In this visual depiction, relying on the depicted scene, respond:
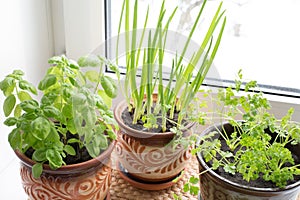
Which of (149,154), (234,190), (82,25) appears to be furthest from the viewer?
(82,25)

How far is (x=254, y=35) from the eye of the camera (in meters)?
1.00

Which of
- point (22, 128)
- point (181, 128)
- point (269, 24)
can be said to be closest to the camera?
point (22, 128)

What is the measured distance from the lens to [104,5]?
0.98 meters

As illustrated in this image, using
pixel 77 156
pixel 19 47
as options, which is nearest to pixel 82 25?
pixel 19 47

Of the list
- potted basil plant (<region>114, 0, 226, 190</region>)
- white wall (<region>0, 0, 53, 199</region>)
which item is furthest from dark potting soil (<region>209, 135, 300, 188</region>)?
white wall (<region>0, 0, 53, 199</region>)

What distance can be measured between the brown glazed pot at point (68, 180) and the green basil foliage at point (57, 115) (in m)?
0.02

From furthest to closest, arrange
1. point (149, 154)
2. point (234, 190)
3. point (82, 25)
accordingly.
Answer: point (82, 25), point (149, 154), point (234, 190)

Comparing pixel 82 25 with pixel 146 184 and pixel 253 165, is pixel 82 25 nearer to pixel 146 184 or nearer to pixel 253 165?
pixel 146 184

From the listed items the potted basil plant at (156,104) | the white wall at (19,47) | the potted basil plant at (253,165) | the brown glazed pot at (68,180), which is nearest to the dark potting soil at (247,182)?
the potted basil plant at (253,165)

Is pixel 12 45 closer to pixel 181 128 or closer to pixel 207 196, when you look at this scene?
pixel 181 128

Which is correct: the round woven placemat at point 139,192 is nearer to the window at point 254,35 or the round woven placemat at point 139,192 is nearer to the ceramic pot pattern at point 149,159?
→ the ceramic pot pattern at point 149,159

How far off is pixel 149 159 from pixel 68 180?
19 centimetres

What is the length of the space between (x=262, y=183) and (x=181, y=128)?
194 millimetres

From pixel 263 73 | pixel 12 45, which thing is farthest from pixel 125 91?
pixel 263 73
